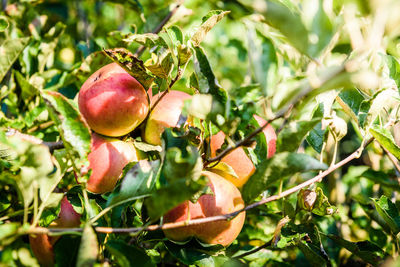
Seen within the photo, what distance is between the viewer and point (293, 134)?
2.00 ft

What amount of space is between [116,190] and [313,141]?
0.46 meters

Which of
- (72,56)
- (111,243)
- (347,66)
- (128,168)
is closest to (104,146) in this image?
(128,168)

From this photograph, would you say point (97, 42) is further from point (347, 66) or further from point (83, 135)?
point (347, 66)

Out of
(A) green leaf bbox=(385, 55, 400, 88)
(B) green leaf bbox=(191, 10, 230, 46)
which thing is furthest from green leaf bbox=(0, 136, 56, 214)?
(A) green leaf bbox=(385, 55, 400, 88)

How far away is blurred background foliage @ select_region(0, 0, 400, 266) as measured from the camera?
0.49m

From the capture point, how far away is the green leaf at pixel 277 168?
1.87 ft

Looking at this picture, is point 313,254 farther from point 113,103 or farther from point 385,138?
point 113,103

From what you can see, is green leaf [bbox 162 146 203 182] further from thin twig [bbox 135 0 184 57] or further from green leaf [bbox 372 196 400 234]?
thin twig [bbox 135 0 184 57]

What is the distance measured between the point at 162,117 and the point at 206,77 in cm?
18

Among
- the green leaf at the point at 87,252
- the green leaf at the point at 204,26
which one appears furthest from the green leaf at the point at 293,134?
the green leaf at the point at 87,252

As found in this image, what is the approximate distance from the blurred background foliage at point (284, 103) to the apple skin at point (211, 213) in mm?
32

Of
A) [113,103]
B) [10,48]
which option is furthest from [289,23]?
[10,48]

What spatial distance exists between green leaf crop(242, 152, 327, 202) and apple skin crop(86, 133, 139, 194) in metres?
0.28

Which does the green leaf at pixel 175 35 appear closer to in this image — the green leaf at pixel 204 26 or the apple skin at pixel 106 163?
the green leaf at pixel 204 26
